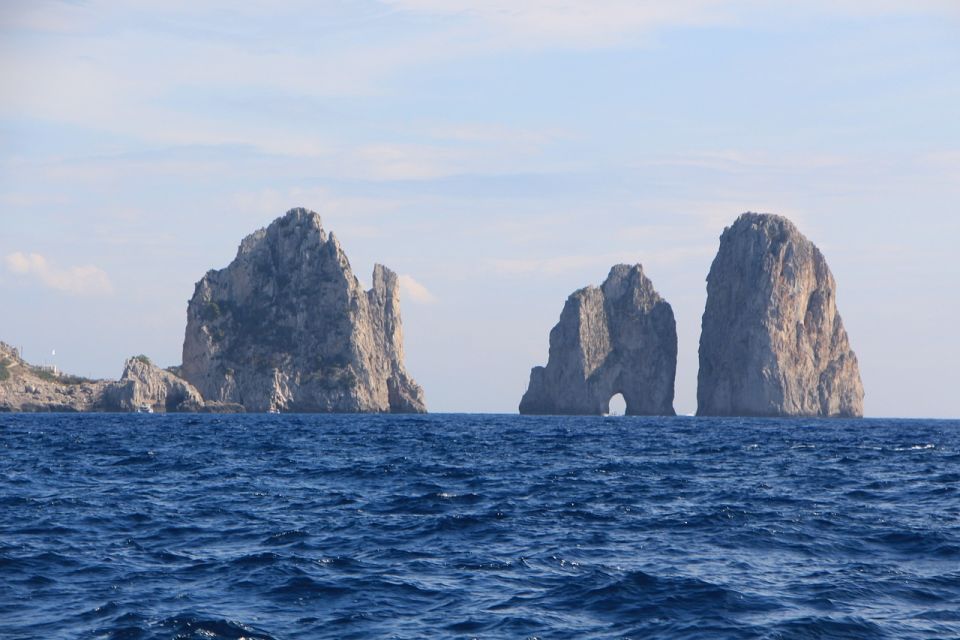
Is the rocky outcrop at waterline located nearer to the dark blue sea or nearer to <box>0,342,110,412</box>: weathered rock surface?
<box>0,342,110,412</box>: weathered rock surface

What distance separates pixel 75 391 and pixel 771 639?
6959 inches

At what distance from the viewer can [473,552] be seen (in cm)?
2453

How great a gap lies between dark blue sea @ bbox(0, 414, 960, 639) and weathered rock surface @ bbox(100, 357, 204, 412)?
431 feet

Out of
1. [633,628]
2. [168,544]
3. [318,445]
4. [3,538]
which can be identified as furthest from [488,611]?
[318,445]

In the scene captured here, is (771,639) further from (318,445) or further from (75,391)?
(75,391)

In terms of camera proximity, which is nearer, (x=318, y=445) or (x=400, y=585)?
(x=400, y=585)

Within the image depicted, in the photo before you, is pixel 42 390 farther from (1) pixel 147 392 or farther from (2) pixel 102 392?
(1) pixel 147 392

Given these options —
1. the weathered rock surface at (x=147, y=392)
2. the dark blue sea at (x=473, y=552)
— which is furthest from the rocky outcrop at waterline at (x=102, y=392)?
the dark blue sea at (x=473, y=552)

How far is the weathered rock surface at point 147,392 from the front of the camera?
171637 mm

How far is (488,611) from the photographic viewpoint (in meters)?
18.9

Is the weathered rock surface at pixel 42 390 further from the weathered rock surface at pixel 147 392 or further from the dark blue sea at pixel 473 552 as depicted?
the dark blue sea at pixel 473 552

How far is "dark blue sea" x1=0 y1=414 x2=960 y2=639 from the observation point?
60.1 feet

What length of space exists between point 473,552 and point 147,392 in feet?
523

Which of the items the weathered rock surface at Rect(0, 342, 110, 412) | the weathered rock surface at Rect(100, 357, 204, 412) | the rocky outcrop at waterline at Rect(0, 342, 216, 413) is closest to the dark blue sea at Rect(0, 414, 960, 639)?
the weathered rock surface at Rect(100, 357, 204, 412)
